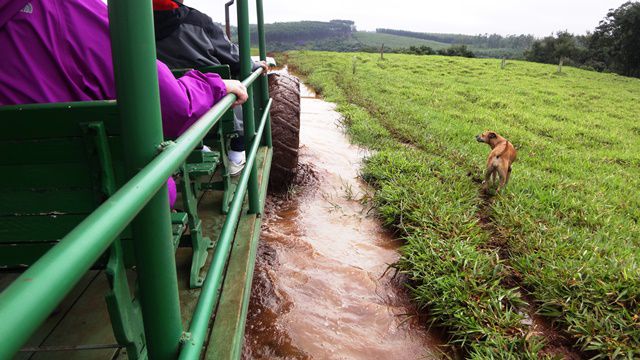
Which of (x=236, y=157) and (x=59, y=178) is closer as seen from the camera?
(x=59, y=178)

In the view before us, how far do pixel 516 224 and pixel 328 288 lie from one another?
1891mm

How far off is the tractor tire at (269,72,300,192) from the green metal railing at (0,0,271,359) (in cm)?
278

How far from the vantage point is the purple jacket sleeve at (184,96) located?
1.37 m

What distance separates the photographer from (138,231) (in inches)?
30.9

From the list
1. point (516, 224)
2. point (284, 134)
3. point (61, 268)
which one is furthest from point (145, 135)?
point (516, 224)

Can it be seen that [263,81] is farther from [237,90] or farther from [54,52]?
[54,52]

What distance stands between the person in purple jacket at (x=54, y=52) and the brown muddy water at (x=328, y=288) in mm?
1421

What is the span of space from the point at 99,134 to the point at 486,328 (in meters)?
2.11

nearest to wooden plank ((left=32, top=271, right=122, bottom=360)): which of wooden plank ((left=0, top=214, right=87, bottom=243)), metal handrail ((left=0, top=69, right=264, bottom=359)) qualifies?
wooden plank ((left=0, top=214, right=87, bottom=243))

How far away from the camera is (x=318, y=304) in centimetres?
254

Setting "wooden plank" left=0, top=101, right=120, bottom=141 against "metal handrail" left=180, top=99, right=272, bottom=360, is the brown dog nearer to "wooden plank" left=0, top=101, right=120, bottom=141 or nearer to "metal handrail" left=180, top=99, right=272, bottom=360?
"metal handrail" left=180, top=99, right=272, bottom=360

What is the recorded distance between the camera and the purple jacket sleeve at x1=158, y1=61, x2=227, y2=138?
1.37 meters

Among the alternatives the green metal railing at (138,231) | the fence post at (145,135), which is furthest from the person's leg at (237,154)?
the fence post at (145,135)

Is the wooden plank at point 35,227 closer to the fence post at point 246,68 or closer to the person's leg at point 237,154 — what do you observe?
the fence post at point 246,68
